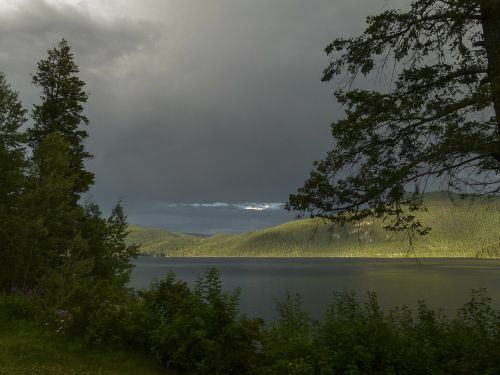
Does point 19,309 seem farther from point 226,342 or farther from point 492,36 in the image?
point 492,36

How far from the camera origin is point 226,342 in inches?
400

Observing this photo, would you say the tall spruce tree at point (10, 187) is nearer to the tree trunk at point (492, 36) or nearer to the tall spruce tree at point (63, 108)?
the tall spruce tree at point (63, 108)

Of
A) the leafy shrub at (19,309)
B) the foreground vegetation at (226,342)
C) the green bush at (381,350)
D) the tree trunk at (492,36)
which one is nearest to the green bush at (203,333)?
the foreground vegetation at (226,342)

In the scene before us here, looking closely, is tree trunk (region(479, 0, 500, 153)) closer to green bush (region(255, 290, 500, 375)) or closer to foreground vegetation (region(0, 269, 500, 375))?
green bush (region(255, 290, 500, 375))

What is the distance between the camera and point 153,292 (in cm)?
1197

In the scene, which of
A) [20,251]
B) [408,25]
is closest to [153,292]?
[408,25]

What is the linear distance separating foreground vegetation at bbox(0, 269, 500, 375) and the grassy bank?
0.02m

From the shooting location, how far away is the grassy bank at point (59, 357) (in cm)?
1022

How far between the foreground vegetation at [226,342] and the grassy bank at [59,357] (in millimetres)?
24

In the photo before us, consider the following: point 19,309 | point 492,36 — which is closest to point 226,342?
point 19,309

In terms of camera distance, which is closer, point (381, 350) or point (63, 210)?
point (381, 350)

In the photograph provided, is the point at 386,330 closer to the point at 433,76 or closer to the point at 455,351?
the point at 455,351

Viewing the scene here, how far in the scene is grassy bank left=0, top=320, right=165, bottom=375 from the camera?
33.5ft

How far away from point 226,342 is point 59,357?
4.49m
